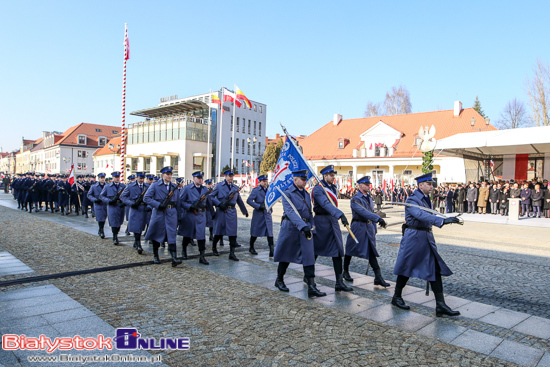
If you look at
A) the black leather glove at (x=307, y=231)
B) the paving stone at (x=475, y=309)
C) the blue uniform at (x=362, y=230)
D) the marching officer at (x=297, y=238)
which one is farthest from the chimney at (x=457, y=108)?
the black leather glove at (x=307, y=231)

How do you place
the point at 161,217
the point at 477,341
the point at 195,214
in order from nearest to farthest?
the point at 477,341 → the point at 161,217 → the point at 195,214

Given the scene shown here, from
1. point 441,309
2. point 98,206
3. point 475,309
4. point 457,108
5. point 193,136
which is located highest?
point 457,108

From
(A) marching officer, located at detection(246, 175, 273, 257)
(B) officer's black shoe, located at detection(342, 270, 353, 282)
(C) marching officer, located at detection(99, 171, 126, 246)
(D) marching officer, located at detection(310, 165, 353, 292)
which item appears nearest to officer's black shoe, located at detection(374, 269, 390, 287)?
(B) officer's black shoe, located at detection(342, 270, 353, 282)

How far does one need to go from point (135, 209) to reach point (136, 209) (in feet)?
0.10

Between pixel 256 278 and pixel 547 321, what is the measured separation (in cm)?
445

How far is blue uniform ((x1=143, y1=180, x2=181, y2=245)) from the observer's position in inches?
313

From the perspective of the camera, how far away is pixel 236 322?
478cm

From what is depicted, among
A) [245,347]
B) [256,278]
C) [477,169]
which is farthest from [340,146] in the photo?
[245,347]

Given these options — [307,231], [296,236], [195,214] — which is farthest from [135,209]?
[307,231]

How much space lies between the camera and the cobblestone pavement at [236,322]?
153 inches

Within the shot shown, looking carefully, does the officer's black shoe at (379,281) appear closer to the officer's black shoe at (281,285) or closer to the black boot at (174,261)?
the officer's black shoe at (281,285)

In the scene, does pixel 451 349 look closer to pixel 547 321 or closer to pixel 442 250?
pixel 547 321

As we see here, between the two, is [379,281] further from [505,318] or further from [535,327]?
[535,327]

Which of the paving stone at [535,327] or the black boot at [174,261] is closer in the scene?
the paving stone at [535,327]
